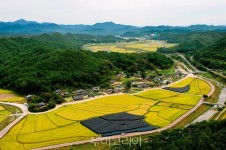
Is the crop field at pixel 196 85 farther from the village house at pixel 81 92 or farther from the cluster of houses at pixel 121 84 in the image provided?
the village house at pixel 81 92

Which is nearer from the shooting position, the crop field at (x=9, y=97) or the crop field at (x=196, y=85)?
the crop field at (x=9, y=97)

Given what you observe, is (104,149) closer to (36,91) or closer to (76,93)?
(76,93)

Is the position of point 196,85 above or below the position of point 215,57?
below

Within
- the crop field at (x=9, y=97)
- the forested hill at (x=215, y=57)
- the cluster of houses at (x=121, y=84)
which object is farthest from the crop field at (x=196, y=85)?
the crop field at (x=9, y=97)

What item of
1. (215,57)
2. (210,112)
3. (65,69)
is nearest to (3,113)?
(65,69)

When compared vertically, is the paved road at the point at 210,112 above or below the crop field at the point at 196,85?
below

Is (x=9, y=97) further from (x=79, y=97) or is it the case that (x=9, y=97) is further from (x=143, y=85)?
(x=143, y=85)

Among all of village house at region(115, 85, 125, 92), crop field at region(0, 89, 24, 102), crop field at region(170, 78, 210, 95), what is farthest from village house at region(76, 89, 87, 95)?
crop field at region(170, 78, 210, 95)

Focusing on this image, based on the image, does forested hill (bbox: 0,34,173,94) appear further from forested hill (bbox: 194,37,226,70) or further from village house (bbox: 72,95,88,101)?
forested hill (bbox: 194,37,226,70)
